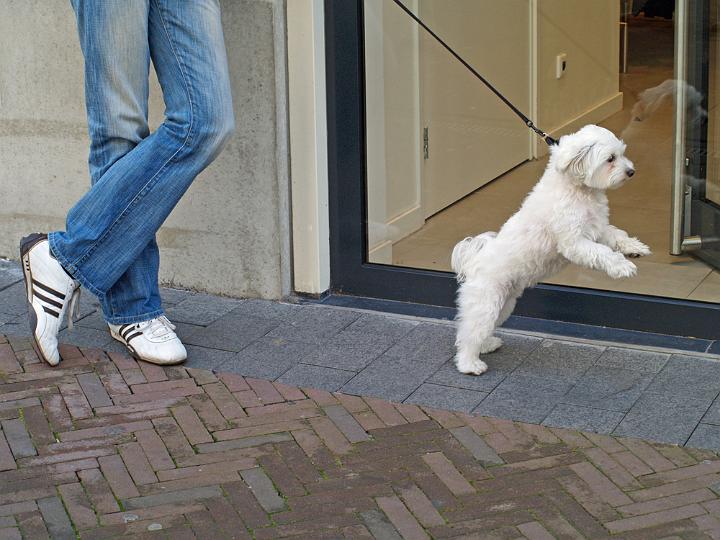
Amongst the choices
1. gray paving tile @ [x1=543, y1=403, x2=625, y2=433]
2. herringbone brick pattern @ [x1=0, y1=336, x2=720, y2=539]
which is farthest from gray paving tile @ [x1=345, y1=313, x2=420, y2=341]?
gray paving tile @ [x1=543, y1=403, x2=625, y2=433]

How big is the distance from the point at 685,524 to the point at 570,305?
1.77 meters

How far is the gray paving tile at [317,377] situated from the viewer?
4836 mm

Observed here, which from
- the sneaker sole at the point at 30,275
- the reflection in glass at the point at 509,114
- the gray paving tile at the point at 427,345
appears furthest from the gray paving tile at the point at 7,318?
the gray paving tile at the point at 427,345

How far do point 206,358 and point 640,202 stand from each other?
200 centimetres

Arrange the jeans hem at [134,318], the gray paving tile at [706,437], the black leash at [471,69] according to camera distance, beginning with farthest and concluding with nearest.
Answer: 1. the black leash at [471,69]
2. the jeans hem at [134,318]
3. the gray paving tile at [706,437]

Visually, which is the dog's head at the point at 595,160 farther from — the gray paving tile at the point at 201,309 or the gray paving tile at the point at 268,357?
the gray paving tile at the point at 201,309

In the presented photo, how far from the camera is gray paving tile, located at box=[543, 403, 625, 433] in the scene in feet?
14.5

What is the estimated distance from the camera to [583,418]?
448 centimetres

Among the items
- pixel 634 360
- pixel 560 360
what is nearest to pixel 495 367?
pixel 560 360

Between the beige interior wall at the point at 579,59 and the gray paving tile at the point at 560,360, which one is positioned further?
the beige interior wall at the point at 579,59

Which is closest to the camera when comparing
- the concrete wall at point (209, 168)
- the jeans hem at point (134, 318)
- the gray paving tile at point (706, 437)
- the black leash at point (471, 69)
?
the gray paving tile at point (706, 437)

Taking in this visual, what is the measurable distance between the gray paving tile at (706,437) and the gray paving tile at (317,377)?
138 centimetres

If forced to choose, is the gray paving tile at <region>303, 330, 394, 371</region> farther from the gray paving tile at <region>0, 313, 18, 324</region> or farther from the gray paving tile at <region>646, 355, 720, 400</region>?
the gray paving tile at <region>0, 313, 18, 324</region>

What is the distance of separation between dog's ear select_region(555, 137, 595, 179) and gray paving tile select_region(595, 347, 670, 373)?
35.9 inches
